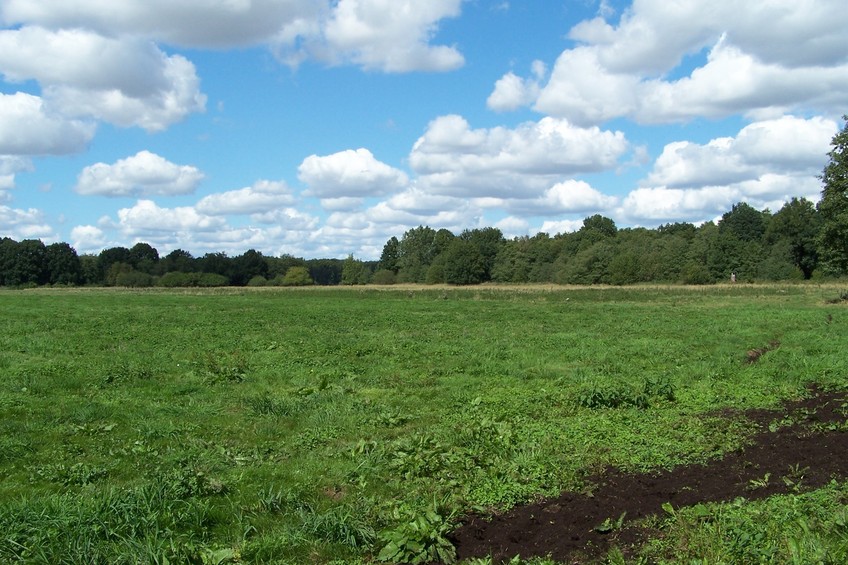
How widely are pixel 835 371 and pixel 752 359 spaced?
3.29 meters

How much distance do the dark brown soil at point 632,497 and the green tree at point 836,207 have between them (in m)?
35.3

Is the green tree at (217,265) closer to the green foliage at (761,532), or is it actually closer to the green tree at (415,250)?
the green tree at (415,250)

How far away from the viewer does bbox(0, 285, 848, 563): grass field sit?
20.6 ft

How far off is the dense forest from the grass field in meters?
60.7

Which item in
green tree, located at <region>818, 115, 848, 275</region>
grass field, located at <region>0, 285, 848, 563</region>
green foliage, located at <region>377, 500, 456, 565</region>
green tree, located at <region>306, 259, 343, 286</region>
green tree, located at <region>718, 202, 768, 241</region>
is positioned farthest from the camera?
green tree, located at <region>306, 259, 343, 286</region>

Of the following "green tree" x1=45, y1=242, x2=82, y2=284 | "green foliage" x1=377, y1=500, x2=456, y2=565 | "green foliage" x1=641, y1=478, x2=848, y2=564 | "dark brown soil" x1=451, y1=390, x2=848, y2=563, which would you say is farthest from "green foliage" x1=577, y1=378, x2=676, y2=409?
"green tree" x1=45, y1=242, x2=82, y2=284

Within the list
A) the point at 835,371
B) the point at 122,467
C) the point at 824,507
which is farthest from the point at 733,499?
the point at 835,371

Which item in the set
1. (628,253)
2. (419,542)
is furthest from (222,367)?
(628,253)

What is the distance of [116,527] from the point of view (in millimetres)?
6207

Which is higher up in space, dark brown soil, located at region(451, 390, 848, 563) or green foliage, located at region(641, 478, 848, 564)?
green foliage, located at region(641, 478, 848, 564)

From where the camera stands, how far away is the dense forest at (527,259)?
9156 cm

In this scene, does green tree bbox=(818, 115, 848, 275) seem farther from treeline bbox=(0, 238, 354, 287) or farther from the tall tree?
treeline bbox=(0, 238, 354, 287)

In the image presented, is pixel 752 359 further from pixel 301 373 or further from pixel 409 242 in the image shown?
pixel 409 242

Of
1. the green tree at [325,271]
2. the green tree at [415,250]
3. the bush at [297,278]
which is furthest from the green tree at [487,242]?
the green tree at [325,271]
